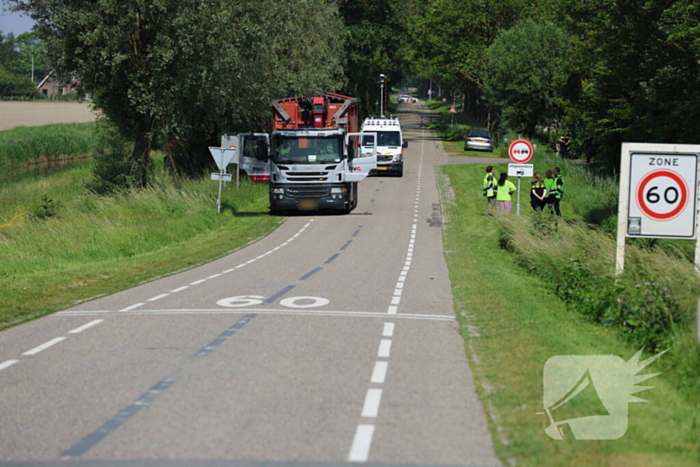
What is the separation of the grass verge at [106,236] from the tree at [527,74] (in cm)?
2698

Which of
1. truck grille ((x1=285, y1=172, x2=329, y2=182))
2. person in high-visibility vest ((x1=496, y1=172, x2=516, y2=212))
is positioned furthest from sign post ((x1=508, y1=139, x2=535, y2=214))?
truck grille ((x1=285, y1=172, x2=329, y2=182))

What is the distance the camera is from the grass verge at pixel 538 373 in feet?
21.6

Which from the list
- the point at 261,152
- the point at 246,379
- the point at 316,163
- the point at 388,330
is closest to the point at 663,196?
the point at 388,330

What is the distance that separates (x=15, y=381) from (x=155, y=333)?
2.66 meters

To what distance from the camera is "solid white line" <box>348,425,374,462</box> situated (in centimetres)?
625

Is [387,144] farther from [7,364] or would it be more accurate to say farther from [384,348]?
[7,364]

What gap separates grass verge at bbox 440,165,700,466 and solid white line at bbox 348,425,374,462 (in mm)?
980

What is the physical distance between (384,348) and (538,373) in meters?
2.05

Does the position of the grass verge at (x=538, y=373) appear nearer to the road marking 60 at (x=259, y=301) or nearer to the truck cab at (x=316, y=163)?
the road marking 60 at (x=259, y=301)

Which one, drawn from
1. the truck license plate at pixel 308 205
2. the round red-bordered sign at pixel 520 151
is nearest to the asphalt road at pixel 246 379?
the round red-bordered sign at pixel 520 151

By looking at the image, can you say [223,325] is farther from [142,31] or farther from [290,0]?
[290,0]

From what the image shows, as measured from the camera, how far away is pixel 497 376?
8.93 metres

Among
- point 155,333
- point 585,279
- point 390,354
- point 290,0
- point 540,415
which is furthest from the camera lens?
point 290,0

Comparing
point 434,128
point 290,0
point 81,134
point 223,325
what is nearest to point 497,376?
point 223,325
